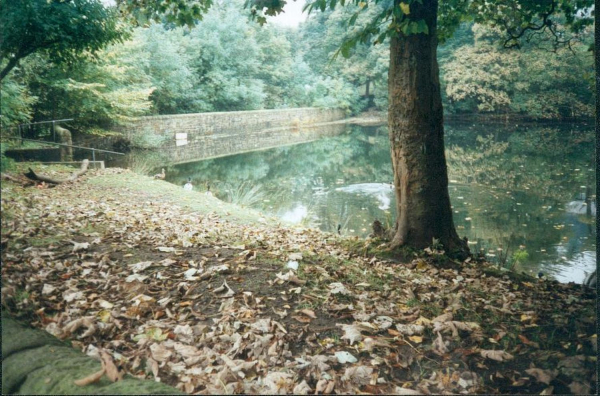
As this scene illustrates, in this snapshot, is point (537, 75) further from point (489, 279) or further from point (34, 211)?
point (34, 211)

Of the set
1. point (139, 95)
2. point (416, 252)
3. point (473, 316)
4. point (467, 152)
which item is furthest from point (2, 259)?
point (467, 152)

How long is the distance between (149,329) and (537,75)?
530 inches

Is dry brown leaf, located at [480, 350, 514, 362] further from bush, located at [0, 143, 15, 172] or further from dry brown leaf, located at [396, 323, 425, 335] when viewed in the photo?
bush, located at [0, 143, 15, 172]

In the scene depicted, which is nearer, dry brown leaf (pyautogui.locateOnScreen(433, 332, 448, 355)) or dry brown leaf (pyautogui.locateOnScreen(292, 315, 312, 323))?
dry brown leaf (pyautogui.locateOnScreen(433, 332, 448, 355))

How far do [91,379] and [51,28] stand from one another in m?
2.68

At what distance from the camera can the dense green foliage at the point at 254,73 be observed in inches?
198

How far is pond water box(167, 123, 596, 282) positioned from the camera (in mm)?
7705

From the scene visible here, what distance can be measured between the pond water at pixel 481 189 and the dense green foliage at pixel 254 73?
1.77 m

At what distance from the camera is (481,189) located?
11.9 metres

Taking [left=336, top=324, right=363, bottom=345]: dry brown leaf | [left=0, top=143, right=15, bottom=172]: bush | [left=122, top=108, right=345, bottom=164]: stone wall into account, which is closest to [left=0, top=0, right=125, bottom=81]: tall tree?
[left=0, top=143, right=15, bottom=172]: bush

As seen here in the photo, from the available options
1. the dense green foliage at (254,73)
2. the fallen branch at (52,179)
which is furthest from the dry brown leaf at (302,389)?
the fallen branch at (52,179)

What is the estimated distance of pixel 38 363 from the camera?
1.82 m

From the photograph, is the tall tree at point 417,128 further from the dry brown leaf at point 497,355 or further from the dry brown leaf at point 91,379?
the dry brown leaf at point 91,379

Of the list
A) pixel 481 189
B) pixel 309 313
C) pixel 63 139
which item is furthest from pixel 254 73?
pixel 309 313
